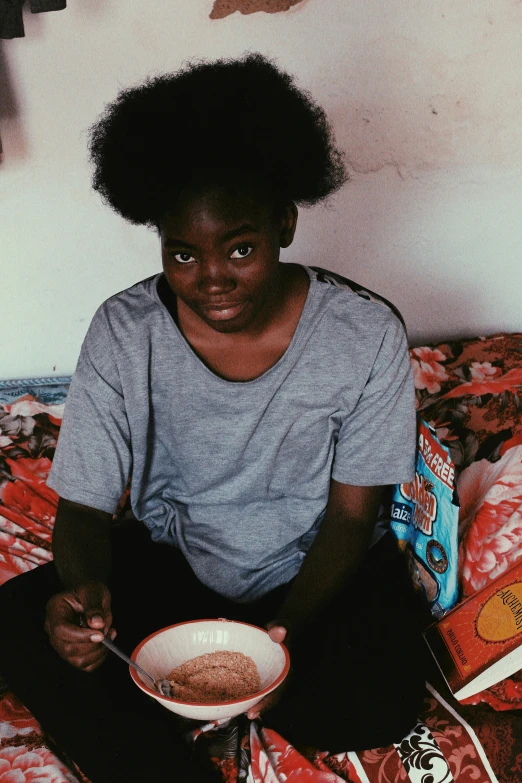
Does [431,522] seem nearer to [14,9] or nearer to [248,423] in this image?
[248,423]

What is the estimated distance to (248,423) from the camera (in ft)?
3.71

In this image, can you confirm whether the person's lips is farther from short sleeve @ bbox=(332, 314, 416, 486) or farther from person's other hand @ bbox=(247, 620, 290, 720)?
person's other hand @ bbox=(247, 620, 290, 720)

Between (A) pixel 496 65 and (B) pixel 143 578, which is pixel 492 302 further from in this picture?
(B) pixel 143 578

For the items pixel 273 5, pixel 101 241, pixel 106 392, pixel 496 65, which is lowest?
pixel 106 392

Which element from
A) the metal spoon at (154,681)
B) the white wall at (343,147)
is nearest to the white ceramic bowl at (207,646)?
the metal spoon at (154,681)

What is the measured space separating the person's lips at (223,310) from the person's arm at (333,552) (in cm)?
32

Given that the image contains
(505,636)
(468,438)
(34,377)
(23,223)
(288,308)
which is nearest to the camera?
(505,636)

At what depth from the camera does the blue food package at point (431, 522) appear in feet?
3.70

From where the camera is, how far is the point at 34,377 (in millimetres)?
1913

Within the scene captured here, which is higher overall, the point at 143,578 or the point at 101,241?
the point at 101,241

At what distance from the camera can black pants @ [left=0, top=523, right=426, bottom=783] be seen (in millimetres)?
934

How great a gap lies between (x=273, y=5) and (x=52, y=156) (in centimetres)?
58

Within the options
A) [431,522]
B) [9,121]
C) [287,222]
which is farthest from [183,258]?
[9,121]

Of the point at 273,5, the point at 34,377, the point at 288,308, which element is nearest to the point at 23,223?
the point at 34,377
